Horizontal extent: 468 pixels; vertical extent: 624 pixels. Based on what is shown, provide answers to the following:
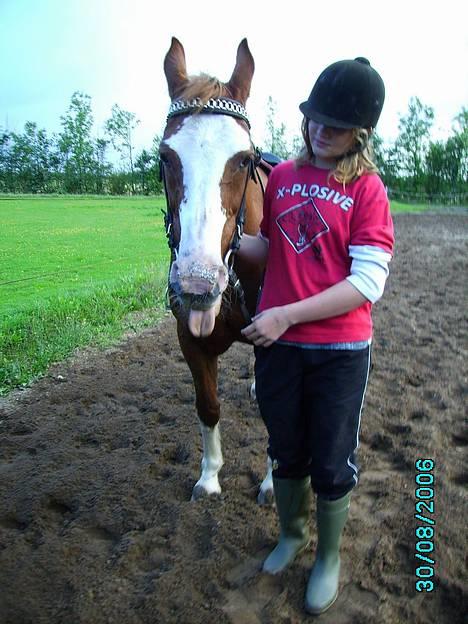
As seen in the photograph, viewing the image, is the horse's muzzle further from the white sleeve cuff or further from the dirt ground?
the dirt ground

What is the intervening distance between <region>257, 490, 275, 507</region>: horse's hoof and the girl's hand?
4.46ft

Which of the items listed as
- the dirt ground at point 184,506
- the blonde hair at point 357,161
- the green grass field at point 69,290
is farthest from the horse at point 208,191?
the green grass field at point 69,290

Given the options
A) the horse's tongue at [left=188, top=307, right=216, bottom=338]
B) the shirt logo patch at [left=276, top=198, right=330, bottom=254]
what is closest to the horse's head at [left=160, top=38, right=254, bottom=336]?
the horse's tongue at [left=188, top=307, right=216, bottom=338]

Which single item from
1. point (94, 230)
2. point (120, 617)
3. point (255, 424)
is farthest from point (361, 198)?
point (94, 230)

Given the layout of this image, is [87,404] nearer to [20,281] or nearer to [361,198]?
[361,198]

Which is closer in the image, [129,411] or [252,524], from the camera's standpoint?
[252,524]

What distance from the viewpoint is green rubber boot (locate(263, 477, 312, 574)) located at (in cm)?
242

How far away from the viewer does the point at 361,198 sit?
1944 millimetres

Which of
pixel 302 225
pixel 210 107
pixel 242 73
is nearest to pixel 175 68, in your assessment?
pixel 242 73

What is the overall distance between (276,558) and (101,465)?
152 cm

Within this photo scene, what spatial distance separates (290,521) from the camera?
248cm

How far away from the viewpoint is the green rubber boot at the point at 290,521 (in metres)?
2.42

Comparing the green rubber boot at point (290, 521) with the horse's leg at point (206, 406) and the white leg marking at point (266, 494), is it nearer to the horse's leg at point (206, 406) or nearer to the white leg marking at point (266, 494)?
the white leg marking at point (266, 494)

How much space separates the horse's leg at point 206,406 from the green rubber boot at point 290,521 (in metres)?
0.70
